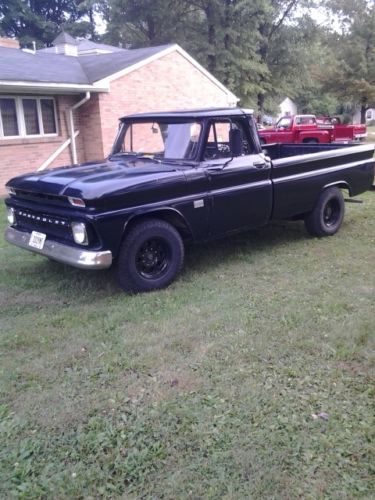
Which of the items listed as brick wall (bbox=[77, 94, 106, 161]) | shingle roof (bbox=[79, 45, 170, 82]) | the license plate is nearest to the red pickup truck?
shingle roof (bbox=[79, 45, 170, 82])

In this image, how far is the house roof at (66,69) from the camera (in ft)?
38.5

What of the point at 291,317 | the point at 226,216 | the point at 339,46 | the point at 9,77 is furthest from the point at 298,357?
the point at 339,46

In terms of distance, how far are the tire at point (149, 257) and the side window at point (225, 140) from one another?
1056mm

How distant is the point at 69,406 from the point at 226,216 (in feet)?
9.90

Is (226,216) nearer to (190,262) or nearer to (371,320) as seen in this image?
(190,262)

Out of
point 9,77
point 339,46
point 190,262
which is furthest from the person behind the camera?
point 339,46

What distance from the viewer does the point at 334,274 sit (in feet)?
17.6

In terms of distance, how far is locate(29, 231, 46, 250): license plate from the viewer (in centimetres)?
488

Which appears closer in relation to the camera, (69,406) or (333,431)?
(333,431)

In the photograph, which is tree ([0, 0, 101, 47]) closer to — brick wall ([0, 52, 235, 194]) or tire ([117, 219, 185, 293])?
brick wall ([0, 52, 235, 194])

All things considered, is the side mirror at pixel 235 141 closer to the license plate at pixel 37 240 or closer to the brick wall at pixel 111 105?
the license plate at pixel 37 240

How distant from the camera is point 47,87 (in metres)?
12.0

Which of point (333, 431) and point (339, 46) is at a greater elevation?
point (339, 46)

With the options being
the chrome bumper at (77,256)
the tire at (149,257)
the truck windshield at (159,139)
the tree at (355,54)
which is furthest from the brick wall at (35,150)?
the tree at (355,54)
